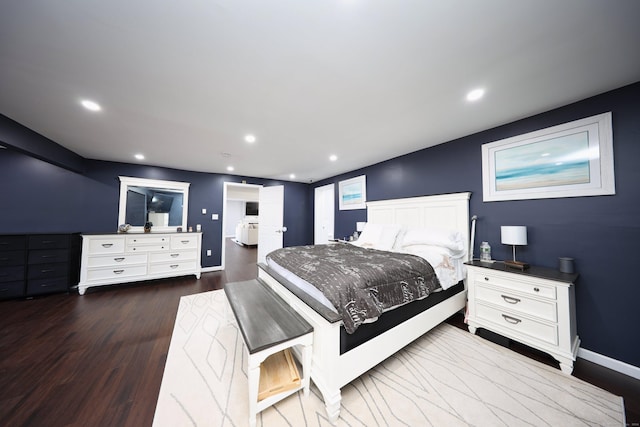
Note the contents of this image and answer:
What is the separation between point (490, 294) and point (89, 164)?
661 cm

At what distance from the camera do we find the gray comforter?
1.44 m

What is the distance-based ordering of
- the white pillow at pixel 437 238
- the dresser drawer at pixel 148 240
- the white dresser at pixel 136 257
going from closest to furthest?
the white pillow at pixel 437 238, the white dresser at pixel 136 257, the dresser drawer at pixel 148 240

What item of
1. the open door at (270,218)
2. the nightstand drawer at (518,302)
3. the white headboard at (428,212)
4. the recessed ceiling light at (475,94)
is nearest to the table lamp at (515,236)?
the nightstand drawer at (518,302)

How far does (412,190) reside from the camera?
11.4 feet

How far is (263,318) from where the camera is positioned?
1549mm

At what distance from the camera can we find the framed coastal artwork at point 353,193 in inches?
173

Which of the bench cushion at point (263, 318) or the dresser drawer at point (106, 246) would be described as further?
the dresser drawer at point (106, 246)

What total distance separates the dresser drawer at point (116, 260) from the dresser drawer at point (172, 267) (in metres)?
0.20

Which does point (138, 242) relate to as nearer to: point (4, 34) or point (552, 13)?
point (4, 34)

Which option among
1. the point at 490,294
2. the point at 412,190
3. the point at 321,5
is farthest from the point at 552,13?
the point at 412,190

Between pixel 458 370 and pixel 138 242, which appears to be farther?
pixel 138 242

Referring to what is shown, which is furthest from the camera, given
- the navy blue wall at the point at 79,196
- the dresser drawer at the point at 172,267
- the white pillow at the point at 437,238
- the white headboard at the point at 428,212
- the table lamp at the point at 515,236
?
the dresser drawer at the point at 172,267

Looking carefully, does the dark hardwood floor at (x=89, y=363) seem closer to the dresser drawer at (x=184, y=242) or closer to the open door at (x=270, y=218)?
the dresser drawer at (x=184, y=242)

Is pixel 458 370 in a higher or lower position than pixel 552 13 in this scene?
lower
